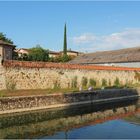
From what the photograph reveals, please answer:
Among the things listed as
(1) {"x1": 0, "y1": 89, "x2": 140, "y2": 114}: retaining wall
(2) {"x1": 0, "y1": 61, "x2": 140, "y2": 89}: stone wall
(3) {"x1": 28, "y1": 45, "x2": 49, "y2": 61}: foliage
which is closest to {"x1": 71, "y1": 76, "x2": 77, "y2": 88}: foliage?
(2) {"x1": 0, "y1": 61, "x2": 140, "y2": 89}: stone wall

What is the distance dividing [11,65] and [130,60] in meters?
26.0

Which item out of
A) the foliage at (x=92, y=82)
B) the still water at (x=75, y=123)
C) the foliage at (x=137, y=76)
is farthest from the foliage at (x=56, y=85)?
the foliage at (x=137, y=76)

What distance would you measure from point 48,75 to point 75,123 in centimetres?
1022

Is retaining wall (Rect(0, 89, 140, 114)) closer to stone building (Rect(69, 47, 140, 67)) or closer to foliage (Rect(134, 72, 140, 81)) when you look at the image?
foliage (Rect(134, 72, 140, 81))

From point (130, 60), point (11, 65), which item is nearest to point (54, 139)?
point (11, 65)

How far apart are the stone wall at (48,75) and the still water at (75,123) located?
484 cm

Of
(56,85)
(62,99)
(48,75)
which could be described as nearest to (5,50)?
(56,85)

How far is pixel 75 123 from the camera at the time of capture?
1956 cm

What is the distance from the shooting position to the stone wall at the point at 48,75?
2644 centimetres

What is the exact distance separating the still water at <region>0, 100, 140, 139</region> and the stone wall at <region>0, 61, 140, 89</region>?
4.84 metres

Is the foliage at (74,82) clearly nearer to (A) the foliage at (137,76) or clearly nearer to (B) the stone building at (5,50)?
(A) the foliage at (137,76)

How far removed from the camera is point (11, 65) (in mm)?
26484

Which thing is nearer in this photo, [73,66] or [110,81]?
[73,66]

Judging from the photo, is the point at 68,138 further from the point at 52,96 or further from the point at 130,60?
the point at 130,60
